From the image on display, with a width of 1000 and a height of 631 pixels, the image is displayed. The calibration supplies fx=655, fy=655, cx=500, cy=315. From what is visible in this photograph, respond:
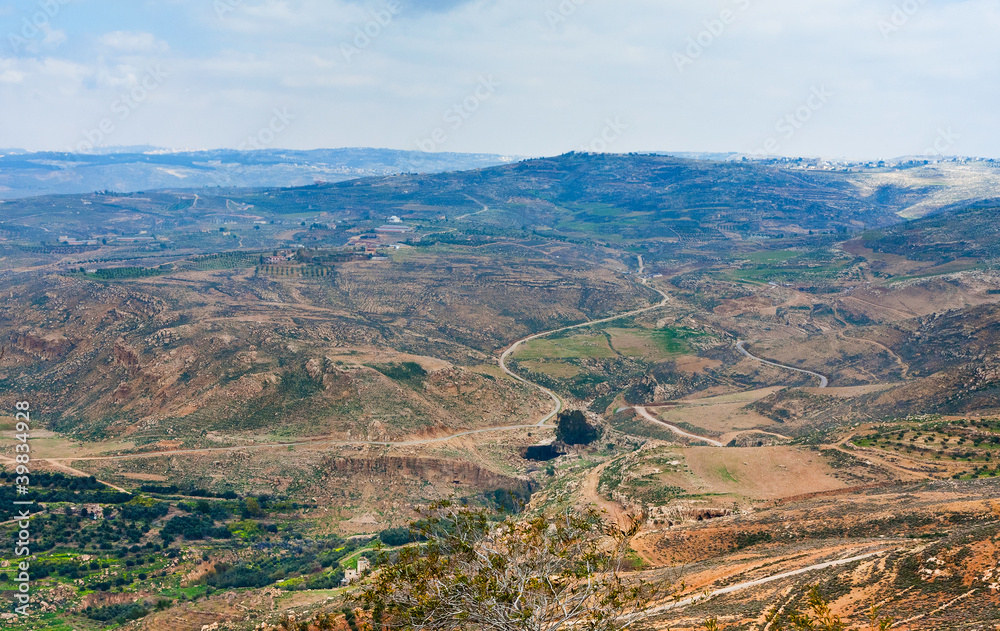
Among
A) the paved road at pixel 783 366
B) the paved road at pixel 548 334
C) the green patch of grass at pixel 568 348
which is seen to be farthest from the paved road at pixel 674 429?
the paved road at pixel 783 366

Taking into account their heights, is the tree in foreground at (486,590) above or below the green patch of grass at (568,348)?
above

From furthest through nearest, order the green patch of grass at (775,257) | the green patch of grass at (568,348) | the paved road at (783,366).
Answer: the green patch of grass at (775,257), the green patch of grass at (568,348), the paved road at (783,366)

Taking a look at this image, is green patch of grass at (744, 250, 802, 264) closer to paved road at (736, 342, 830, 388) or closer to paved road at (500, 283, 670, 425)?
paved road at (500, 283, 670, 425)

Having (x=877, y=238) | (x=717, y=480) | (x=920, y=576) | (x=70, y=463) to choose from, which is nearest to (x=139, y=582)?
(x=70, y=463)

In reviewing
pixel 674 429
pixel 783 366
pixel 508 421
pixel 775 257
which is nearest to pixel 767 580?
pixel 674 429

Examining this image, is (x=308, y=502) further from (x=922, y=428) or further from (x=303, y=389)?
(x=922, y=428)

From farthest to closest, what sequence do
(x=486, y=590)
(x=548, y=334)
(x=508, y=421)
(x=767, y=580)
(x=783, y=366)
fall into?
(x=548, y=334)
(x=783, y=366)
(x=508, y=421)
(x=767, y=580)
(x=486, y=590)

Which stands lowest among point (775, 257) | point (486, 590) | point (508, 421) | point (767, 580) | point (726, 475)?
point (508, 421)

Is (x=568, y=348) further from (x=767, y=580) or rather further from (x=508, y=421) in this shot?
(x=767, y=580)

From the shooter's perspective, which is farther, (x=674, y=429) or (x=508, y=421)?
(x=508, y=421)

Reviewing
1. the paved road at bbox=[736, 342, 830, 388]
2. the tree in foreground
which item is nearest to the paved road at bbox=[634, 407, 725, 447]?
the paved road at bbox=[736, 342, 830, 388]

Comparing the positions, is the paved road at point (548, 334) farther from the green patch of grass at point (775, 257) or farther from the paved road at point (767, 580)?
the paved road at point (767, 580)
